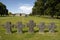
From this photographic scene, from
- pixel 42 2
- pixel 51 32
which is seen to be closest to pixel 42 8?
pixel 42 2

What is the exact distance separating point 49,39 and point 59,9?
36.9 meters

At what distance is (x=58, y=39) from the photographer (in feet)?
42.0

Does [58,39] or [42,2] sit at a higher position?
[42,2]

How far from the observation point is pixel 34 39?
507 inches

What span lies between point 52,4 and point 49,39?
128 feet

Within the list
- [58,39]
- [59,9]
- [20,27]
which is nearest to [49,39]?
[58,39]

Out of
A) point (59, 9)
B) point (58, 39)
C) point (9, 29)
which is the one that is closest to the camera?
point (58, 39)

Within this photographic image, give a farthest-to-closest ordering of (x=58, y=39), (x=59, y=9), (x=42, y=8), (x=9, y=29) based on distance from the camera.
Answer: (x=42, y=8) → (x=59, y=9) → (x=9, y=29) → (x=58, y=39)

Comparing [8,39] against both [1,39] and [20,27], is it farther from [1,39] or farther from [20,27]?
[20,27]

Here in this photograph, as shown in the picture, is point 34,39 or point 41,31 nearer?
point 34,39

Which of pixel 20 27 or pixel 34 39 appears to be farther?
pixel 20 27

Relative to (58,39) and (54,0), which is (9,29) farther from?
(54,0)

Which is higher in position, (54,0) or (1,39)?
(54,0)

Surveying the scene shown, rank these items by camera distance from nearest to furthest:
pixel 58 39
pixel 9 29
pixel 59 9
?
1. pixel 58 39
2. pixel 9 29
3. pixel 59 9
